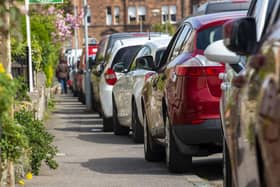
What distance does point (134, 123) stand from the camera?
1673 centimetres

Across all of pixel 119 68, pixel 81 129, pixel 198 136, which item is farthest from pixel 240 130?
pixel 81 129

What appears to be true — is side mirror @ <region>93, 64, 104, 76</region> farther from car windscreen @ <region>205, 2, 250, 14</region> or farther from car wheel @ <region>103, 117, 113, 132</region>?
car windscreen @ <region>205, 2, 250, 14</region>

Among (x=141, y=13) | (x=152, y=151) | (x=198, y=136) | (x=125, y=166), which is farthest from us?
(x=141, y=13)

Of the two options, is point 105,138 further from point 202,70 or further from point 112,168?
point 202,70

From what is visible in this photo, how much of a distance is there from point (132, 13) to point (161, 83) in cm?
11081

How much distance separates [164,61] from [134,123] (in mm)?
3658

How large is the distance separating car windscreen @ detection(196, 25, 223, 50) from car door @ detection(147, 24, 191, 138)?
0.34m

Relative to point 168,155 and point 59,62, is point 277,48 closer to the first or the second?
point 168,155

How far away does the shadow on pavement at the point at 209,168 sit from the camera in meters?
12.0

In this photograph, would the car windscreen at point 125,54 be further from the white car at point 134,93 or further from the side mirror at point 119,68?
the white car at point 134,93

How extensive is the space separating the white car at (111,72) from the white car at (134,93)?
100 cm

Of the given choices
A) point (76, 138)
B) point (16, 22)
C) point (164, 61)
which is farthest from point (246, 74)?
point (76, 138)

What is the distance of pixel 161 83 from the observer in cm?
1251

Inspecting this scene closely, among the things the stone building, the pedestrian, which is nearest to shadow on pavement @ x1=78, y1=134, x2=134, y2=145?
the pedestrian
